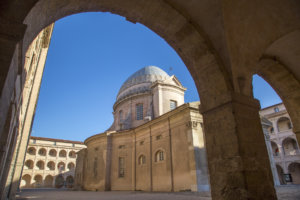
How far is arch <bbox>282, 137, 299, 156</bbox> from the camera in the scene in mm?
32625

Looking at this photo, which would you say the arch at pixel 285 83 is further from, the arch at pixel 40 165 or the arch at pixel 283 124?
the arch at pixel 40 165

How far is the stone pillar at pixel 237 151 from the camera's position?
13.3ft

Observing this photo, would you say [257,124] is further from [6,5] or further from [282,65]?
[6,5]

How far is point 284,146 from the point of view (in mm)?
33969

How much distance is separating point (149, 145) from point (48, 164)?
38583 millimetres

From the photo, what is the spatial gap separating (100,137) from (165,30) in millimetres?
22327

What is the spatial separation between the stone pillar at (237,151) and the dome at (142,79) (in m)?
23.9

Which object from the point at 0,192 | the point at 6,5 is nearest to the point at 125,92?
the point at 0,192

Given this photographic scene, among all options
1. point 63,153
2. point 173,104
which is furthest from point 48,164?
point 173,104

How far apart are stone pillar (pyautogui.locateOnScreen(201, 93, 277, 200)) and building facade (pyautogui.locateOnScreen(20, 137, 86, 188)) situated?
152 feet

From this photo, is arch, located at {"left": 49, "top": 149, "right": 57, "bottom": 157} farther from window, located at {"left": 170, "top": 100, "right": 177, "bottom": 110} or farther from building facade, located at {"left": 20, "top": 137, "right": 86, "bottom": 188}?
window, located at {"left": 170, "top": 100, "right": 177, "bottom": 110}

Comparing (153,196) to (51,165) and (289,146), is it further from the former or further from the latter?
(51,165)

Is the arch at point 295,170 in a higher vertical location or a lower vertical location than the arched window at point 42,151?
lower

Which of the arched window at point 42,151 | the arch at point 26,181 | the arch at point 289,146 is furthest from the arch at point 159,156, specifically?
the arched window at point 42,151
